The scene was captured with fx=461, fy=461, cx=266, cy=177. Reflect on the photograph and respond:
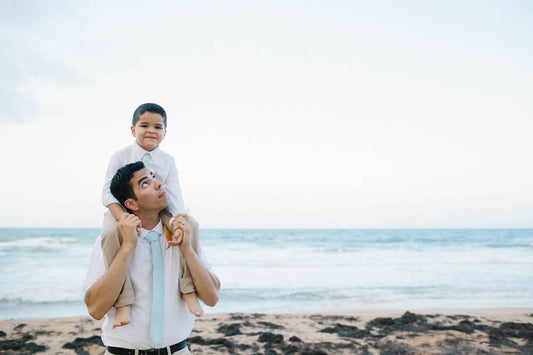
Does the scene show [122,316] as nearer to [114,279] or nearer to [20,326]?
[114,279]

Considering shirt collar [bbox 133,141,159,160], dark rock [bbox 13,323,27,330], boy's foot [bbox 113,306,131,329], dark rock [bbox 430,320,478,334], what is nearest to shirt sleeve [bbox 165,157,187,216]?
shirt collar [bbox 133,141,159,160]

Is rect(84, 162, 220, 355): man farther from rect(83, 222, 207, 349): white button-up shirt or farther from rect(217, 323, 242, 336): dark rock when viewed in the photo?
rect(217, 323, 242, 336): dark rock

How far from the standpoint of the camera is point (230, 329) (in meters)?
7.07

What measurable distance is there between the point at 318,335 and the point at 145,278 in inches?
213

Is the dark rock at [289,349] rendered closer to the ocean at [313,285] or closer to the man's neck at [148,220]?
the ocean at [313,285]

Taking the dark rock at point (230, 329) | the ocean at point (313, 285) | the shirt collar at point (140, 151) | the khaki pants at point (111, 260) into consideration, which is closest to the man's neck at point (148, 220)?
the khaki pants at point (111, 260)

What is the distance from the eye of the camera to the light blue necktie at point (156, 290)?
1906 millimetres

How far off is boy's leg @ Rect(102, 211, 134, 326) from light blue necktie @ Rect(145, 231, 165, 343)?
98mm

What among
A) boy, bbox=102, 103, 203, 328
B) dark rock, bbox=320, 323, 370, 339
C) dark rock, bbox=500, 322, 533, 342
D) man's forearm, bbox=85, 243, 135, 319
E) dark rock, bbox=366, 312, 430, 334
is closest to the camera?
man's forearm, bbox=85, 243, 135, 319

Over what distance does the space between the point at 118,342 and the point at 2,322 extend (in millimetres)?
7255

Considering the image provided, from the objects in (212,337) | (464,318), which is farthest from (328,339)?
(464,318)

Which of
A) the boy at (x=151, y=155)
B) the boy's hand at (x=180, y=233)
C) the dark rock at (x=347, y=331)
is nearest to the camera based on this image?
the boy's hand at (x=180, y=233)

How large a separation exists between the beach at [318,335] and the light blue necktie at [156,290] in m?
4.34

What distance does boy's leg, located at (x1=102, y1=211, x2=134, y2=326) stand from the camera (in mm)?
1875
